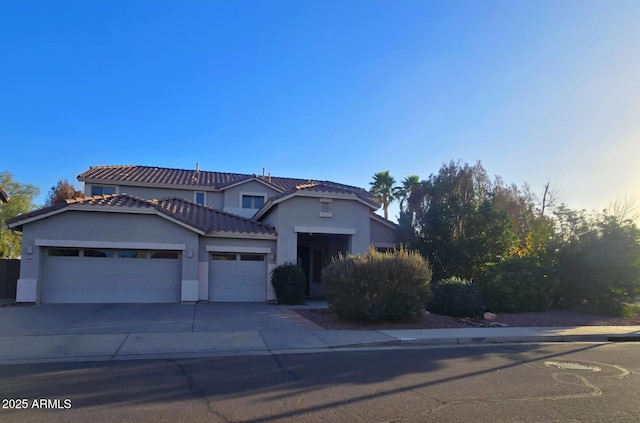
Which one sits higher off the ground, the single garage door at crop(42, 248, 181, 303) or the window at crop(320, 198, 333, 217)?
the window at crop(320, 198, 333, 217)

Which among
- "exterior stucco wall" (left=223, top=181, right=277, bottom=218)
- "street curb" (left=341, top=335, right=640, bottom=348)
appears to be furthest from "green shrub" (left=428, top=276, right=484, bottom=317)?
"exterior stucco wall" (left=223, top=181, right=277, bottom=218)

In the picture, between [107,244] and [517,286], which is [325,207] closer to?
[517,286]

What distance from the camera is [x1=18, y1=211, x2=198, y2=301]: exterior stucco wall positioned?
59.3 feet

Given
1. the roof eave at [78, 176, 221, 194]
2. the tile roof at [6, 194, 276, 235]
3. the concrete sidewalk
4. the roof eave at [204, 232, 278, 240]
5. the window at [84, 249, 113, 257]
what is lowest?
the concrete sidewalk

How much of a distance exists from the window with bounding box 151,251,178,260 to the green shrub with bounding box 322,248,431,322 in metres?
8.18

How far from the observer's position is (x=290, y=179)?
35625 mm

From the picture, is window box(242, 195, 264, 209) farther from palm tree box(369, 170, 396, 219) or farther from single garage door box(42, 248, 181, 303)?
palm tree box(369, 170, 396, 219)

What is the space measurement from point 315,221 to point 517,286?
897 cm

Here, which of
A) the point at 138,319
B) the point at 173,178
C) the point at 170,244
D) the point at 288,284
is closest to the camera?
the point at 138,319

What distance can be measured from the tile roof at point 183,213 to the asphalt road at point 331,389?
11.3 m

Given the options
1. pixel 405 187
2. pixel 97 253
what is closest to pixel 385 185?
pixel 405 187

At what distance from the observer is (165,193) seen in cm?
2967

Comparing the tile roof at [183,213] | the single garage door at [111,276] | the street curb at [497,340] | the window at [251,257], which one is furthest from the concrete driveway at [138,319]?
the tile roof at [183,213]

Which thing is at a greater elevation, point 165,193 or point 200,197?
point 165,193
